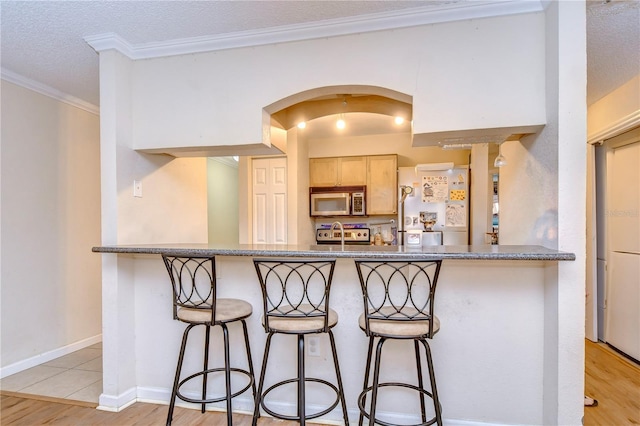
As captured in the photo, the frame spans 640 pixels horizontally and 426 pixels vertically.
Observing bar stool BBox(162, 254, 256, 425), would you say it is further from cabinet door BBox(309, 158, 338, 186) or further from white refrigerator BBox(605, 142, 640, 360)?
white refrigerator BBox(605, 142, 640, 360)

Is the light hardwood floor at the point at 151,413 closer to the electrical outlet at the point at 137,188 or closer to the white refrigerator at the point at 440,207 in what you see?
the electrical outlet at the point at 137,188

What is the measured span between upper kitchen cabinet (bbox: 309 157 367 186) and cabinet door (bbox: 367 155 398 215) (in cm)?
11

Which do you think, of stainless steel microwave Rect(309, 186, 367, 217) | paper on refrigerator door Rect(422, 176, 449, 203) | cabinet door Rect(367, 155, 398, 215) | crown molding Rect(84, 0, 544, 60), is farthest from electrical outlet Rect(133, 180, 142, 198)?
paper on refrigerator door Rect(422, 176, 449, 203)

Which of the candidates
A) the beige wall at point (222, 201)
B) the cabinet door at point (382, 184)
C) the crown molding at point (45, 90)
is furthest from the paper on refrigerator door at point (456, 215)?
the crown molding at point (45, 90)

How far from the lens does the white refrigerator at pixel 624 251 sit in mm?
2811

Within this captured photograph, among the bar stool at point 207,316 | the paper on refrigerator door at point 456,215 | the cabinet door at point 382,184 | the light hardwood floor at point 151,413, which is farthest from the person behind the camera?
the cabinet door at point 382,184

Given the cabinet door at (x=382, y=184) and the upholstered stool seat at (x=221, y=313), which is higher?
the cabinet door at (x=382, y=184)

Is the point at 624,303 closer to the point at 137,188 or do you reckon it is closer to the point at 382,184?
the point at 382,184

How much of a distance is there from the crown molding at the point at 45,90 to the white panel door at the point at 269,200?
1850 millimetres

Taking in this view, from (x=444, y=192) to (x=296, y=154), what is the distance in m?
1.92

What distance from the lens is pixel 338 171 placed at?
479 cm

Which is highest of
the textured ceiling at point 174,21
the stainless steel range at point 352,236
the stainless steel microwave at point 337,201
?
the textured ceiling at point 174,21

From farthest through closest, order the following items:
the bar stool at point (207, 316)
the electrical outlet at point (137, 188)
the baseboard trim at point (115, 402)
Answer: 1. the electrical outlet at point (137, 188)
2. the baseboard trim at point (115, 402)
3. the bar stool at point (207, 316)

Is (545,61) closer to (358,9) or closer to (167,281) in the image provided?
(358,9)
